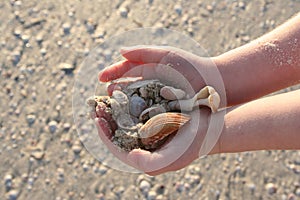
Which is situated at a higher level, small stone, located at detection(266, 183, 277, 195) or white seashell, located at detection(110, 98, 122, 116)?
white seashell, located at detection(110, 98, 122, 116)

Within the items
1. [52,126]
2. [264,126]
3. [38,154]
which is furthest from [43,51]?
[264,126]

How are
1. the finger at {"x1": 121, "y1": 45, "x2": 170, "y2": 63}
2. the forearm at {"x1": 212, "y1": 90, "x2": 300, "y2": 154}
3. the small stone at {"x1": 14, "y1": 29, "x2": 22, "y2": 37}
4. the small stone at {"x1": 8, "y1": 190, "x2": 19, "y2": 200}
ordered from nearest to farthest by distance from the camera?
the forearm at {"x1": 212, "y1": 90, "x2": 300, "y2": 154}, the finger at {"x1": 121, "y1": 45, "x2": 170, "y2": 63}, the small stone at {"x1": 8, "y1": 190, "x2": 19, "y2": 200}, the small stone at {"x1": 14, "y1": 29, "x2": 22, "y2": 37}

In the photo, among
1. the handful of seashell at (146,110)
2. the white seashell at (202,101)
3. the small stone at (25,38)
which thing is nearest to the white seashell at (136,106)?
the handful of seashell at (146,110)

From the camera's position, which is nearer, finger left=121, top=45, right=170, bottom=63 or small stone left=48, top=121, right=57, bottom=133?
finger left=121, top=45, right=170, bottom=63

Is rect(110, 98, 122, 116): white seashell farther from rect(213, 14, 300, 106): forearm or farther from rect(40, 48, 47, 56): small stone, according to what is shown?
rect(40, 48, 47, 56): small stone

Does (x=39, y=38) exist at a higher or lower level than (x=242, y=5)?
lower

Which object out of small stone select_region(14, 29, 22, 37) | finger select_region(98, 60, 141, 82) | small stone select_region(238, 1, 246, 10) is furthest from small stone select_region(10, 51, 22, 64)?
small stone select_region(238, 1, 246, 10)

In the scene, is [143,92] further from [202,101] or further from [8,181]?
[8,181]
